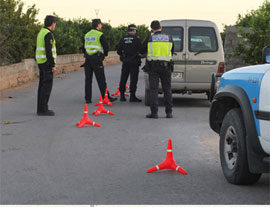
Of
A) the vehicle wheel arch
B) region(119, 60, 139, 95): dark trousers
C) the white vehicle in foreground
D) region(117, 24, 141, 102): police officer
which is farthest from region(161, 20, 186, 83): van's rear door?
the vehicle wheel arch

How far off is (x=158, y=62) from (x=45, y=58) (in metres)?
2.37

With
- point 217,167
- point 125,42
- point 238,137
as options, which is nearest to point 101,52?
point 125,42

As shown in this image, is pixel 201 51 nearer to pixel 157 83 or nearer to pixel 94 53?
pixel 157 83

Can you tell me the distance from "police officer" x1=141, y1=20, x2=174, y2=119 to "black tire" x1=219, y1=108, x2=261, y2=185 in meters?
5.36

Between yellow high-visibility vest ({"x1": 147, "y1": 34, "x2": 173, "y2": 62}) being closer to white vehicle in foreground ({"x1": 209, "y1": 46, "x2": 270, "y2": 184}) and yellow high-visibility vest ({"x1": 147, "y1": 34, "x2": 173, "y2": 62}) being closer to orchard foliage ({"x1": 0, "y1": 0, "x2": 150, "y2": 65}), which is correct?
white vehicle in foreground ({"x1": 209, "y1": 46, "x2": 270, "y2": 184})

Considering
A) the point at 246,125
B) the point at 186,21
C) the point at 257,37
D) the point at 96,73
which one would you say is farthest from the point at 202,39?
the point at 246,125

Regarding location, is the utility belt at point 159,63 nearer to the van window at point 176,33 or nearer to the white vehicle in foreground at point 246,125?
the van window at point 176,33

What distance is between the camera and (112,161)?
7387 mm

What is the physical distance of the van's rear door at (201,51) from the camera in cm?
1366

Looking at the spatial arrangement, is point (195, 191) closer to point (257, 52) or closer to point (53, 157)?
point (53, 157)

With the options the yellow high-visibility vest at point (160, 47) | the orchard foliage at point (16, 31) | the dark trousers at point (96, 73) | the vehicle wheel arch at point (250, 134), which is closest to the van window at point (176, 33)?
the yellow high-visibility vest at point (160, 47)

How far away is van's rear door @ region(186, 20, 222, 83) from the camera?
13656 mm

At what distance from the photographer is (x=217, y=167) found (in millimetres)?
7066

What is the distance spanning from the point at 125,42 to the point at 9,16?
10.4m
